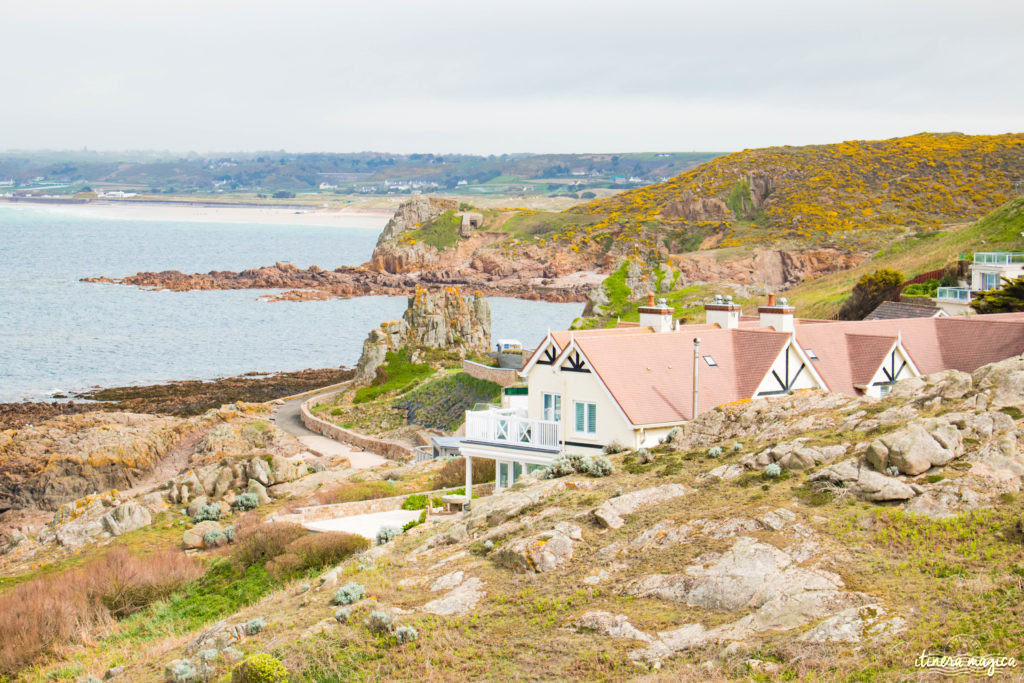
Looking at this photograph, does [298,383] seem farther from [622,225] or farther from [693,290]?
[622,225]

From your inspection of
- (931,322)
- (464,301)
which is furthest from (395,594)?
(464,301)

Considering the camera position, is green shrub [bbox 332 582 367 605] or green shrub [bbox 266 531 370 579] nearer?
green shrub [bbox 332 582 367 605]

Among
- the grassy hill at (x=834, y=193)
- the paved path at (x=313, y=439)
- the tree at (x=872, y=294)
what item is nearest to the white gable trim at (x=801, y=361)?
the paved path at (x=313, y=439)

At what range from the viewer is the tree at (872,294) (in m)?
51.6

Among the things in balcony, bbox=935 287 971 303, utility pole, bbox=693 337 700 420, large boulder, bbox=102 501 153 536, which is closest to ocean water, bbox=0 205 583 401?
large boulder, bbox=102 501 153 536

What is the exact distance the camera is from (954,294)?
146ft

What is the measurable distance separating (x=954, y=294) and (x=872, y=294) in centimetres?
777

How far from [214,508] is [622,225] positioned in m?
122

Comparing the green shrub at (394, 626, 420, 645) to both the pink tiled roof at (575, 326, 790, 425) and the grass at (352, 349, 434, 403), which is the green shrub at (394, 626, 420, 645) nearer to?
the pink tiled roof at (575, 326, 790, 425)

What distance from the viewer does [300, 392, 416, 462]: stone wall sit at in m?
46.7

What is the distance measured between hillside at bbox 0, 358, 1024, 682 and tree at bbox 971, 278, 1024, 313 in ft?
63.2

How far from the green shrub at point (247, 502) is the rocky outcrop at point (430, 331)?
100.0 ft

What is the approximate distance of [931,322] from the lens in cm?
2991

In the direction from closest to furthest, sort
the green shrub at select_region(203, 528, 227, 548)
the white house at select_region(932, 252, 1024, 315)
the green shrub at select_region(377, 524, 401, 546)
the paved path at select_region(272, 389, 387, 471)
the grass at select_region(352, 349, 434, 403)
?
the green shrub at select_region(377, 524, 401, 546), the green shrub at select_region(203, 528, 227, 548), the white house at select_region(932, 252, 1024, 315), the paved path at select_region(272, 389, 387, 471), the grass at select_region(352, 349, 434, 403)
